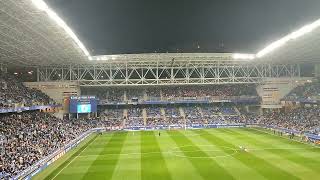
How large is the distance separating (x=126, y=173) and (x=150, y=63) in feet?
130

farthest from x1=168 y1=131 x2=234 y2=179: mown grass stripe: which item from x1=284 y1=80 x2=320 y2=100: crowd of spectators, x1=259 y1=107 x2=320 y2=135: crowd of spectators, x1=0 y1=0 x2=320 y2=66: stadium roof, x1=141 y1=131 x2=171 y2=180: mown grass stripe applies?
x1=284 y1=80 x2=320 y2=100: crowd of spectators

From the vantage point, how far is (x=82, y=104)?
223ft

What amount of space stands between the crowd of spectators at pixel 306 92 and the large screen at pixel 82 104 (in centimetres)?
3813

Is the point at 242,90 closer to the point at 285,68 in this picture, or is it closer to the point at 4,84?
the point at 285,68

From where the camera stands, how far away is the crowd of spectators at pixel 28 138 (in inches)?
1197

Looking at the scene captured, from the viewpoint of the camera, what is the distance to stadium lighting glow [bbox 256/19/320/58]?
38406 mm

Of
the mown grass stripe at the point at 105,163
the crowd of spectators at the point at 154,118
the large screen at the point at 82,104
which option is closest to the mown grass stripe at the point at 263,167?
the mown grass stripe at the point at 105,163

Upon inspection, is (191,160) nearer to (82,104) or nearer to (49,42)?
(49,42)

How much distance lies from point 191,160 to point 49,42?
847 inches

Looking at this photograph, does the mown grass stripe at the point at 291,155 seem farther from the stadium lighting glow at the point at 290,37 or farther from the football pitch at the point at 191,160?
the stadium lighting glow at the point at 290,37

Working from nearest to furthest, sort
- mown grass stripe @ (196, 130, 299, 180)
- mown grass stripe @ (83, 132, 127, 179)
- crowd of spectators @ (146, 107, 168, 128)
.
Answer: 1. mown grass stripe @ (196, 130, 299, 180)
2. mown grass stripe @ (83, 132, 127, 179)
3. crowd of spectators @ (146, 107, 168, 128)

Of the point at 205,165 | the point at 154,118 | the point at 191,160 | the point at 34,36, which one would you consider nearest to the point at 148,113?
the point at 154,118

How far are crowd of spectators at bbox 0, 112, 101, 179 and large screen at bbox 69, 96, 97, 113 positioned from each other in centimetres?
694

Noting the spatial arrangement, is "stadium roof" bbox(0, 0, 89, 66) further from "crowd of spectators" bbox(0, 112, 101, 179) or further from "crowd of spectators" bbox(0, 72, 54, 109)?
"crowd of spectators" bbox(0, 112, 101, 179)
